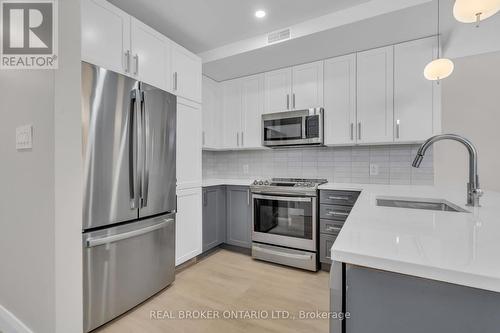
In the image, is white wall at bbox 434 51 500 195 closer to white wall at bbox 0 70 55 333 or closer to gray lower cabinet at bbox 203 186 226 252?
gray lower cabinet at bbox 203 186 226 252

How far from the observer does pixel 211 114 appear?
3447mm

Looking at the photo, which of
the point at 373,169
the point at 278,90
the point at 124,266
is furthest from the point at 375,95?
the point at 124,266

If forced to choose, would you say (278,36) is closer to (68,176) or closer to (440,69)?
(440,69)

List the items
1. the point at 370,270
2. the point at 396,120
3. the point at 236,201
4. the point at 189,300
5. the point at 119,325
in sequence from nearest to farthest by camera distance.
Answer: the point at 370,270 < the point at 119,325 < the point at 189,300 < the point at 396,120 < the point at 236,201

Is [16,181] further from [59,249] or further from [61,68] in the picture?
[61,68]

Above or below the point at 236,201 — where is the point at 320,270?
below

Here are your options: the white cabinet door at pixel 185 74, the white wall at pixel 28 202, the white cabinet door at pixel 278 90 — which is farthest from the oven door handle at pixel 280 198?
the white wall at pixel 28 202

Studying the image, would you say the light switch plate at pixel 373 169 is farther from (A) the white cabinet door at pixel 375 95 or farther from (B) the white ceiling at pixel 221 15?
(B) the white ceiling at pixel 221 15

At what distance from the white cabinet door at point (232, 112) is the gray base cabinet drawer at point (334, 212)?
1.50 metres

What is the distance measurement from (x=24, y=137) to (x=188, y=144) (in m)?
1.31

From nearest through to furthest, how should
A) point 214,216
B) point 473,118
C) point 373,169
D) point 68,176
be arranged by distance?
point 68,176
point 473,118
point 373,169
point 214,216

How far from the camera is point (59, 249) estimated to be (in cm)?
127

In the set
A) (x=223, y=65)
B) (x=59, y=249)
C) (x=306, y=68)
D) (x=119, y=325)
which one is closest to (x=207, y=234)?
(x=119, y=325)

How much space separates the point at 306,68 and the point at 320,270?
93.4 inches
